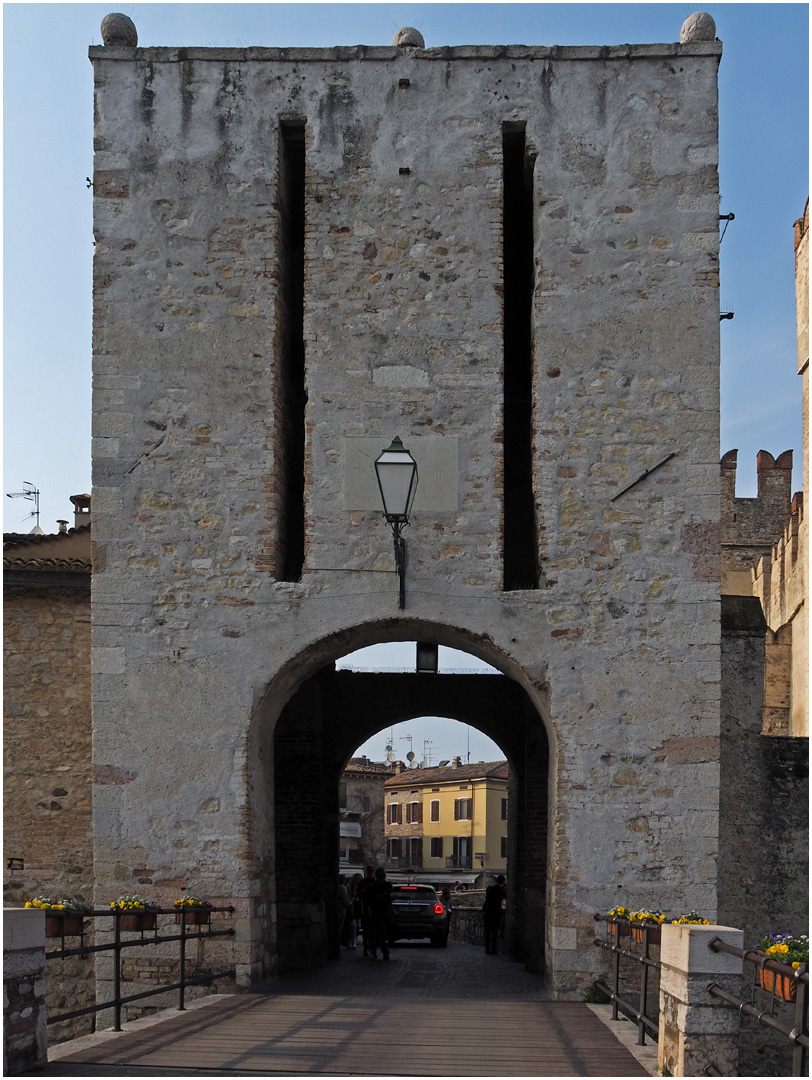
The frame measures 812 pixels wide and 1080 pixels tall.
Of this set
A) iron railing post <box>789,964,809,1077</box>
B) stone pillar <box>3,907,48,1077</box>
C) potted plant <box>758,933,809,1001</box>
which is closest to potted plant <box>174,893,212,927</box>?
stone pillar <box>3,907,48,1077</box>

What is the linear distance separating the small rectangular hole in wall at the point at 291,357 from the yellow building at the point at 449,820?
3112 cm

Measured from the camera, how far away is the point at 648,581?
10.0 m

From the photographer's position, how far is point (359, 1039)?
740 cm

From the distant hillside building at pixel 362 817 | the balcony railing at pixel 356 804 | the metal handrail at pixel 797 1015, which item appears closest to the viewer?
the metal handrail at pixel 797 1015

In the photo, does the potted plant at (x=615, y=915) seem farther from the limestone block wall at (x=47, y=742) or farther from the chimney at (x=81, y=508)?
the chimney at (x=81, y=508)

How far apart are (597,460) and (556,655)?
1.66 m

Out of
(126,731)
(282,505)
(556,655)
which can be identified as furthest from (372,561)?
(126,731)

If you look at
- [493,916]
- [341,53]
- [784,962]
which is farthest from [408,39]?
[493,916]

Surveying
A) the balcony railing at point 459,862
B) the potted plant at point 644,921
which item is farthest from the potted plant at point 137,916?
the balcony railing at point 459,862

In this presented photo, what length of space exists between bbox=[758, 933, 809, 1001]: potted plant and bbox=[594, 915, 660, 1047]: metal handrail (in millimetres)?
1231

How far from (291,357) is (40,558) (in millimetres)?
3434

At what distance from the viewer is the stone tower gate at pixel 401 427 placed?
9852 millimetres

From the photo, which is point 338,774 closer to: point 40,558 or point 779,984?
point 40,558

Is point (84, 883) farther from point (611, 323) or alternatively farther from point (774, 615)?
point (774, 615)
